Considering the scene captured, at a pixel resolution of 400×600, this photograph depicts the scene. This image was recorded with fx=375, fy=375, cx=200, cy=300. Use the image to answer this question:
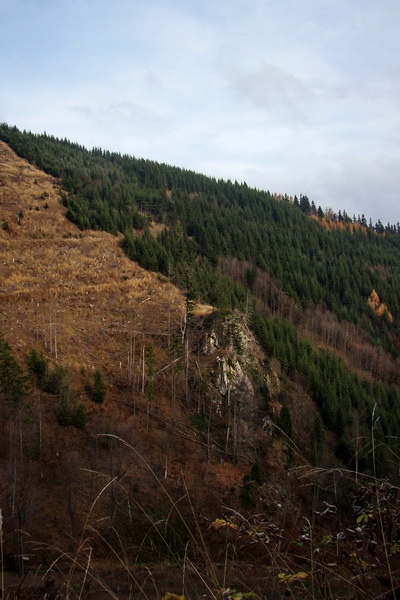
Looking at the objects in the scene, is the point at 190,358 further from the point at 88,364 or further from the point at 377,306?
the point at 377,306

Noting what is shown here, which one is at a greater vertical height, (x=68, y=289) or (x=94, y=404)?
(x=68, y=289)

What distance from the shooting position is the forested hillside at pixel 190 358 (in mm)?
31000

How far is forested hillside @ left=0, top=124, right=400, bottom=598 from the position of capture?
31000 mm

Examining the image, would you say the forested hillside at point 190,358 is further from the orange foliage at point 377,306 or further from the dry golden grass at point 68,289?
the orange foliage at point 377,306

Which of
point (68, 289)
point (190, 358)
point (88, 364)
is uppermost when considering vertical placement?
point (68, 289)

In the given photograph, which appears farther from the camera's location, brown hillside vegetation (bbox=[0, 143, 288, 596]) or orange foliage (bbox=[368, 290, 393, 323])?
orange foliage (bbox=[368, 290, 393, 323])

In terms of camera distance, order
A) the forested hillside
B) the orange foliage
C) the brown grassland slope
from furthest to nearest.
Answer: the orange foliage → the forested hillside → the brown grassland slope

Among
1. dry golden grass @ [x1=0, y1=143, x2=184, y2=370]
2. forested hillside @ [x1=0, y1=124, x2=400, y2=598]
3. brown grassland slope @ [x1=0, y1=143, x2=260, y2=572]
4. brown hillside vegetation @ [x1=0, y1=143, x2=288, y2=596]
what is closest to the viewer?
brown hillside vegetation @ [x1=0, y1=143, x2=288, y2=596]

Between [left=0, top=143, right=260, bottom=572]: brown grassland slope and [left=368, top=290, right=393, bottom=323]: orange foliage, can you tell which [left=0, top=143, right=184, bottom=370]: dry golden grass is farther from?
[left=368, top=290, right=393, bottom=323]: orange foliage

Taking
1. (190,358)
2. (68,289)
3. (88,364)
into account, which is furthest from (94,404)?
(68,289)

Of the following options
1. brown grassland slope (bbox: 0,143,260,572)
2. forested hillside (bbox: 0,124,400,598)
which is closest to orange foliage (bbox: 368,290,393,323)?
forested hillside (bbox: 0,124,400,598)

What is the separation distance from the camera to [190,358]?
46500 mm

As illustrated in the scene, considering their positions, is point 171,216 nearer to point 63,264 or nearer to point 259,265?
point 259,265

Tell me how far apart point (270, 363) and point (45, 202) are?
62.3 m
